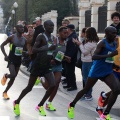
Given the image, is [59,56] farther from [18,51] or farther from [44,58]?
[18,51]

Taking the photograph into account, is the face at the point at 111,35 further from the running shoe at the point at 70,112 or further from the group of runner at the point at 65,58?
the running shoe at the point at 70,112

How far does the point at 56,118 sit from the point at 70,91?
3.69 metres

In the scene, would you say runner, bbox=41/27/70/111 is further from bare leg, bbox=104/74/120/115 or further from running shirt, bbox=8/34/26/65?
bare leg, bbox=104/74/120/115

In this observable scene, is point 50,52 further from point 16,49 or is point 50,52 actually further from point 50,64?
point 16,49

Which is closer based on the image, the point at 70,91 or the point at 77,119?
the point at 77,119

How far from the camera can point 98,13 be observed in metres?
24.3

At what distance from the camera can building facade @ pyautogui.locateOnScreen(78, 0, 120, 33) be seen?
2103cm

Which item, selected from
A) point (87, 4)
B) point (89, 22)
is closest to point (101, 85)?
point (89, 22)

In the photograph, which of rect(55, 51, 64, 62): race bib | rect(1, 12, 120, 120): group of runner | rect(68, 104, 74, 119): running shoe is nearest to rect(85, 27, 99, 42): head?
rect(1, 12, 120, 120): group of runner

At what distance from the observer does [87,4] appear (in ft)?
94.5

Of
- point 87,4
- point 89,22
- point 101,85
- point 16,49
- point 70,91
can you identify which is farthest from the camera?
point 87,4

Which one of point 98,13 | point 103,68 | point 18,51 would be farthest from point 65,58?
point 98,13

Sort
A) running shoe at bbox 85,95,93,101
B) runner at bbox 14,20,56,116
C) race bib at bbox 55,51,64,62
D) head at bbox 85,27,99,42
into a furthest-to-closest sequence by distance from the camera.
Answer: running shoe at bbox 85,95,93,101, head at bbox 85,27,99,42, race bib at bbox 55,51,64,62, runner at bbox 14,20,56,116

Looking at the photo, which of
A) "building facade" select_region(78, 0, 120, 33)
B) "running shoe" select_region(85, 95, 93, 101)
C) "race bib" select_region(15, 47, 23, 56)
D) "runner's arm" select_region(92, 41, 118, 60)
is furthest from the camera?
"building facade" select_region(78, 0, 120, 33)
